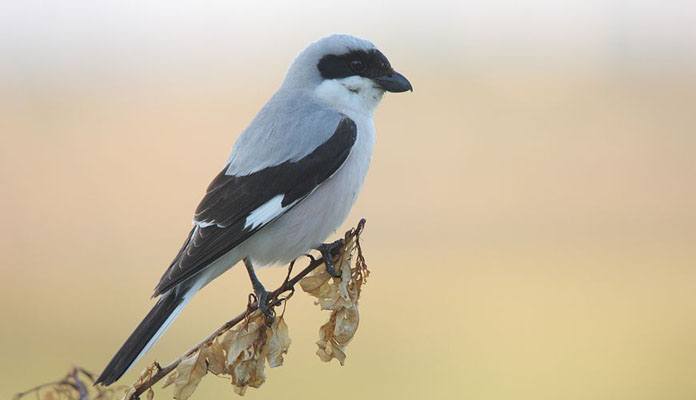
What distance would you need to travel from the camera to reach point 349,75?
3.12 metres

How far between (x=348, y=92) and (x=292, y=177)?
1.36 ft

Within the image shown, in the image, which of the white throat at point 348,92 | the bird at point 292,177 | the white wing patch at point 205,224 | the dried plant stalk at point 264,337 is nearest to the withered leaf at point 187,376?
the dried plant stalk at point 264,337

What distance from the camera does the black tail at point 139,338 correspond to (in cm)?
215

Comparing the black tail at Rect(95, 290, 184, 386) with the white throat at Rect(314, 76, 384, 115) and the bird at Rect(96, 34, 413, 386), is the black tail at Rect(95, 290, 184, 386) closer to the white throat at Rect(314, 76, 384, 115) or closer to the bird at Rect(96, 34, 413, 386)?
the bird at Rect(96, 34, 413, 386)

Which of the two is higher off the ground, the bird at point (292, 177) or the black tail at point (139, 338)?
the bird at point (292, 177)

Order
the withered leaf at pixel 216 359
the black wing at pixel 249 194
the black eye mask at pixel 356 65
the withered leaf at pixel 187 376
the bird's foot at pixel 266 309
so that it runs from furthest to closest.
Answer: the black eye mask at pixel 356 65 < the black wing at pixel 249 194 < the bird's foot at pixel 266 309 < the withered leaf at pixel 216 359 < the withered leaf at pixel 187 376

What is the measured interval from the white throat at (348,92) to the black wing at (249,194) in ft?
0.47

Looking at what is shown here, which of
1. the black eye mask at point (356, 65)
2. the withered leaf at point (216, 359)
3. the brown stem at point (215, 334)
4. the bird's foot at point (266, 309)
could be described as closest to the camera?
the brown stem at point (215, 334)

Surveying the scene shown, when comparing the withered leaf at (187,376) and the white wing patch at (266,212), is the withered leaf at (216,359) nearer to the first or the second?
the withered leaf at (187,376)

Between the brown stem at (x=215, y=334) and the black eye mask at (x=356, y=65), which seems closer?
the brown stem at (x=215, y=334)

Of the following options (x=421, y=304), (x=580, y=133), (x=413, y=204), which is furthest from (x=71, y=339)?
(x=580, y=133)

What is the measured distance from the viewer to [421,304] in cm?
636

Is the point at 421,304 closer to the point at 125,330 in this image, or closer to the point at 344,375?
the point at 344,375

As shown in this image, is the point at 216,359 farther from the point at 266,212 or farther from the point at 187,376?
the point at 266,212
